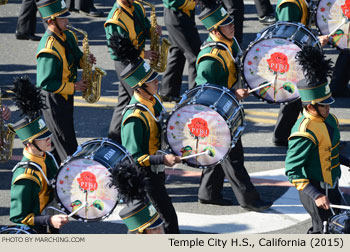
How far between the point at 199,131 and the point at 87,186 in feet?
4.01

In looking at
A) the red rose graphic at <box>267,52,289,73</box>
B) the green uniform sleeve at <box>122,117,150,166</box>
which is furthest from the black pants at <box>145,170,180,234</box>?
the red rose graphic at <box>267,52,289,73</box>

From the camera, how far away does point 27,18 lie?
1438cm

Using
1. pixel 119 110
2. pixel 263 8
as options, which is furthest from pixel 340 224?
pixel 263 8

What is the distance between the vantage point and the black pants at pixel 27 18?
1429 centimetres

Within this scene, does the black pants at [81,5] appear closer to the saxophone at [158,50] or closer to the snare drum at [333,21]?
the saxophone at [158,50]

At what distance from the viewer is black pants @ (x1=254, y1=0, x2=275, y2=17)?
14.8m

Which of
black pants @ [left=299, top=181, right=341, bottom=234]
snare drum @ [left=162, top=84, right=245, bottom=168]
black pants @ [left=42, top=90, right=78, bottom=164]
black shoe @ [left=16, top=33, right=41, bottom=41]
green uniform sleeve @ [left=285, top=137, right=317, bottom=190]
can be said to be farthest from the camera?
black shoe @ [left=16, top=33, right=41, bottom=41]

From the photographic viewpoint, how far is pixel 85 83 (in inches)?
396

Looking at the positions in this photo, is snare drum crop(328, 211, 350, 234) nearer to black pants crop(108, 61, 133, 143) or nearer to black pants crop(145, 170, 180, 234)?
black pants crop(145, 170, 180, 234)

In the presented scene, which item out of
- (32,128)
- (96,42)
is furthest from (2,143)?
(96,42)

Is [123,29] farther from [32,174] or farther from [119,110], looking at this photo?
[32,174]

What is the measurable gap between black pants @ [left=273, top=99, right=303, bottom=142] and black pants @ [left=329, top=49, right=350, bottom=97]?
168 centimetres

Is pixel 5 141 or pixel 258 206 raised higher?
pixel 5 141

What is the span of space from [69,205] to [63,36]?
2538 millimetres
